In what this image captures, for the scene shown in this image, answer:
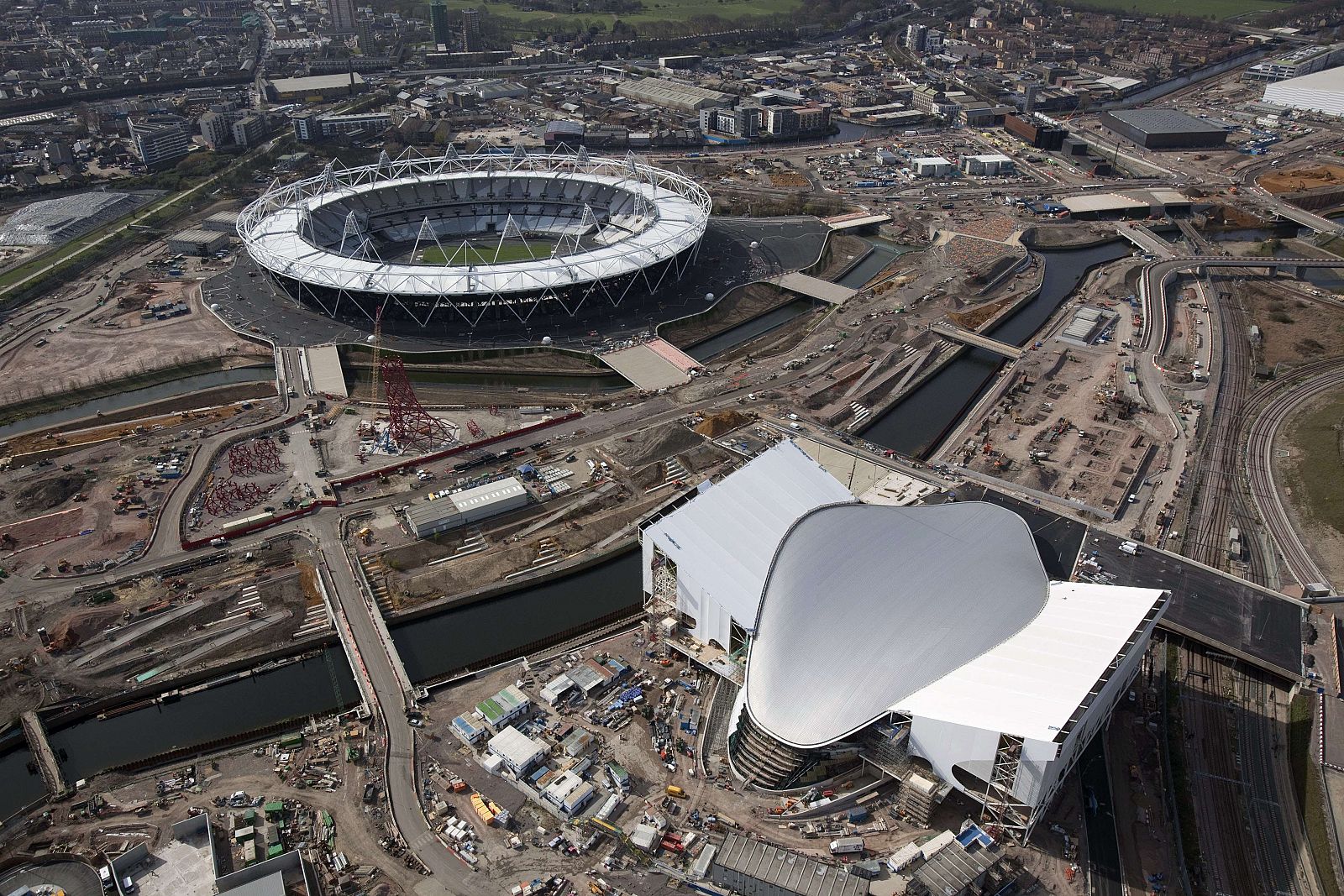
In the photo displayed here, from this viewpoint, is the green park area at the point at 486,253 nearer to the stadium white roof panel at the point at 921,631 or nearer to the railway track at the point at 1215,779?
the stadium white roof panel at the point at 921,631

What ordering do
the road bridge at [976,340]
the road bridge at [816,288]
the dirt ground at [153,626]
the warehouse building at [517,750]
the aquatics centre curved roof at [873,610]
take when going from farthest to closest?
1. the road bridge at [816,288]
2. the road bridge at [976,340]
3. the dirt ground at [153,626]
4. the warehouse building at [517,750]
5. the aquatics centre curved roof at [873,610]

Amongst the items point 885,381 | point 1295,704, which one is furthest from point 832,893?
point 885,381

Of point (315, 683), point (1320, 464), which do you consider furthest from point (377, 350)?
point (1320, 464)

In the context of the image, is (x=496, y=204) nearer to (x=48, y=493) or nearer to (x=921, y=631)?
(x=48, y=493)

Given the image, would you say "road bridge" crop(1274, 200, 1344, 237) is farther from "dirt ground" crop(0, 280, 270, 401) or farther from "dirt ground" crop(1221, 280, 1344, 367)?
"dirt ground" crop(0, 280, 270, 401)

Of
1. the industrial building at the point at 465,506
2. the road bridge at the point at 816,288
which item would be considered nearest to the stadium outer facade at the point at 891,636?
the industrial building at the point at 465,506
